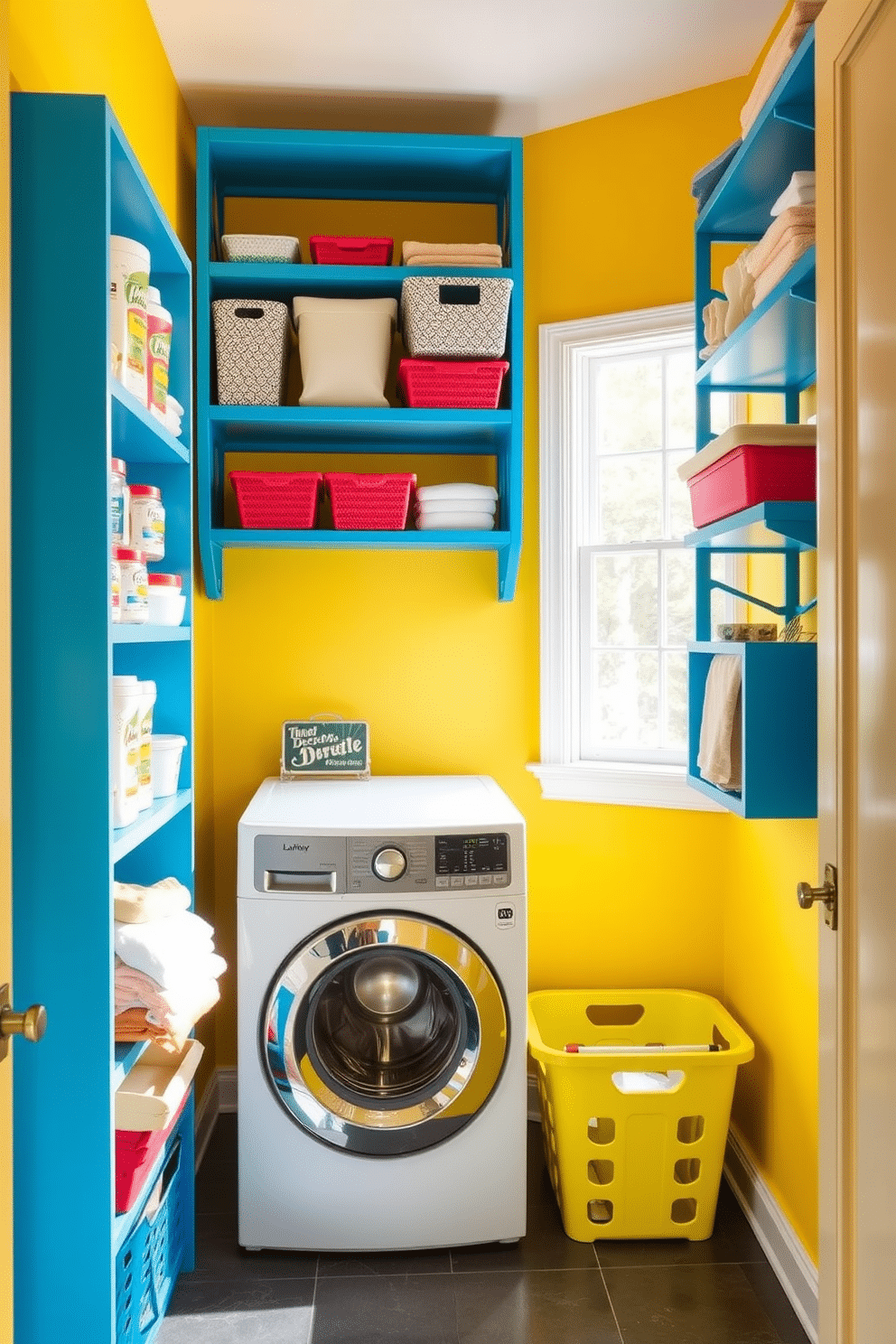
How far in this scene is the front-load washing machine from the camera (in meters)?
2.25

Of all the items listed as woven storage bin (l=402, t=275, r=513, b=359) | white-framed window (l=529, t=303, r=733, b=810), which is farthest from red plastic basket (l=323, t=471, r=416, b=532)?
white-framed window (l=529, t=303, r=733, b=810)

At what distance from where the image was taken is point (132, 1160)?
5.65 ft

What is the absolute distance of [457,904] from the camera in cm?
227

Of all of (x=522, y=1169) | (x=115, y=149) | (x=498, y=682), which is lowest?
(x=522, y=1169)

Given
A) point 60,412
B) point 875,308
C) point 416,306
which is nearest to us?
point 875,308

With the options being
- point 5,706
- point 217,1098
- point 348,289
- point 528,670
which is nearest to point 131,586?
point 5,706

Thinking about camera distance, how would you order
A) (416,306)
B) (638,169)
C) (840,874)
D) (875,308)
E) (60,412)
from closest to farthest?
(875,308)
(840,874)
(60,412)
(416,306)
(638,169)

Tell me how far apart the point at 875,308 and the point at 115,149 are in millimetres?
1126

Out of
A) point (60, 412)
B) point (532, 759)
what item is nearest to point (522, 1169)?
point (532, 759)

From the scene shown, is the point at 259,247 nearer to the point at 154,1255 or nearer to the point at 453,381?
the point at 453,381

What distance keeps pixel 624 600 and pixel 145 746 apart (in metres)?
1.60

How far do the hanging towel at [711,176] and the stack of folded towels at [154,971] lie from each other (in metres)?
1.76

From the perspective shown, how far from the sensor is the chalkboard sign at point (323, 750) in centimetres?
287

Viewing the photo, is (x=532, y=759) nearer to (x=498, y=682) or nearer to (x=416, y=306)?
(x=498, y=682)
